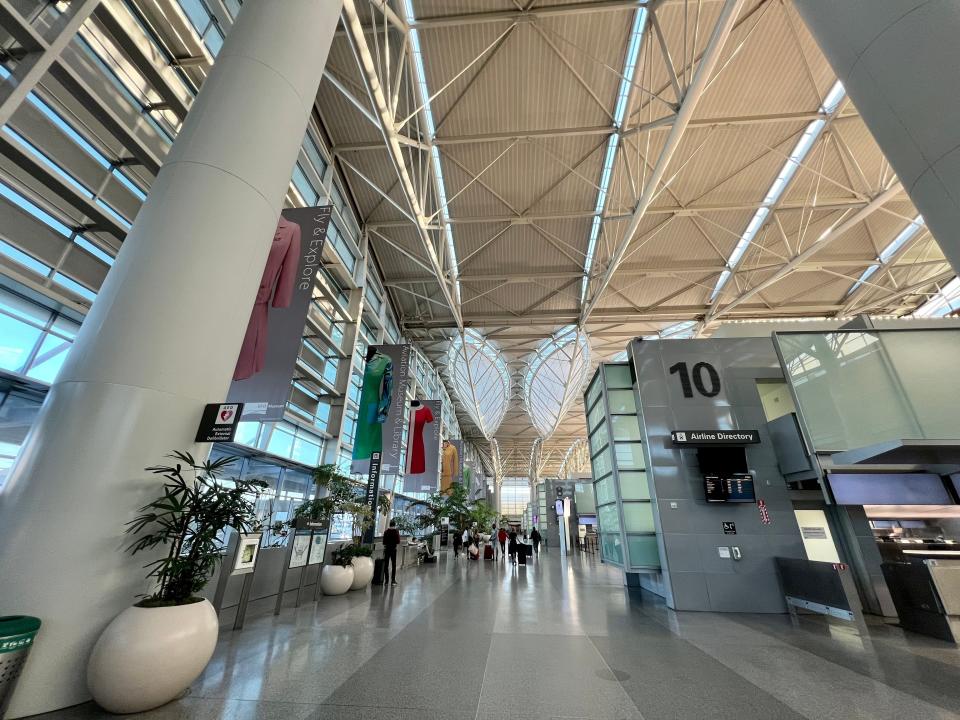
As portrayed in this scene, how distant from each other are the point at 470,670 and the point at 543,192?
1700cm

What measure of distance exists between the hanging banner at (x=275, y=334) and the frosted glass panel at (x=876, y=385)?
10.7 m

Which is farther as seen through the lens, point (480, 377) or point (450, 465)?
point (480, 377)

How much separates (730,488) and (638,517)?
7.35ft

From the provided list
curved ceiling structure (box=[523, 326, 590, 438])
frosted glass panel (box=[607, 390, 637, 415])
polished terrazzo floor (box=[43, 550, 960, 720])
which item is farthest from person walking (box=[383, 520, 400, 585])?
curved ceiling structure (box=[523, 326, 590, 438])

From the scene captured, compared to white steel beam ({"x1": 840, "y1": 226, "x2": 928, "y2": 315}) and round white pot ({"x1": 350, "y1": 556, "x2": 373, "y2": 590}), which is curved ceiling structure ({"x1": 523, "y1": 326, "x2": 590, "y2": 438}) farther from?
round white pot ({"x1": 350, "y1": 556, "x2": 373, "y2": 590})

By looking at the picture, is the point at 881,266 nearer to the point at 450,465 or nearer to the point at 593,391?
the point at 593,391

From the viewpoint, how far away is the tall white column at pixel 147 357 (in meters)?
3.06

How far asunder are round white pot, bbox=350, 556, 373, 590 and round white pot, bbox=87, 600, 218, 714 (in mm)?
7306

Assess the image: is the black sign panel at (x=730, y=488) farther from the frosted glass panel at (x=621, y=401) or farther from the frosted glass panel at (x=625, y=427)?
the frosted glass panel at (x=621, y=401)

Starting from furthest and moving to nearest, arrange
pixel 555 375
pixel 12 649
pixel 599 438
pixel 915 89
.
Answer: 1. pixel 555 375
2. pixel 599 438
3. pixel 12 649
4. pixel 915 89

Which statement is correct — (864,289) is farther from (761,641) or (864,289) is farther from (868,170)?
(761,641)

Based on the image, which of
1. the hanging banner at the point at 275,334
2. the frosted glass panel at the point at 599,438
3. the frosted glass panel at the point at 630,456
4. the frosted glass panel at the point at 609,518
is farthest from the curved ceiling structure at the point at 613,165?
the frosted glass panel at the point at 609,518

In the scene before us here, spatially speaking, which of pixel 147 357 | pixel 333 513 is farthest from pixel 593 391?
pixel 147 357

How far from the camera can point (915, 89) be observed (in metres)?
2.36
